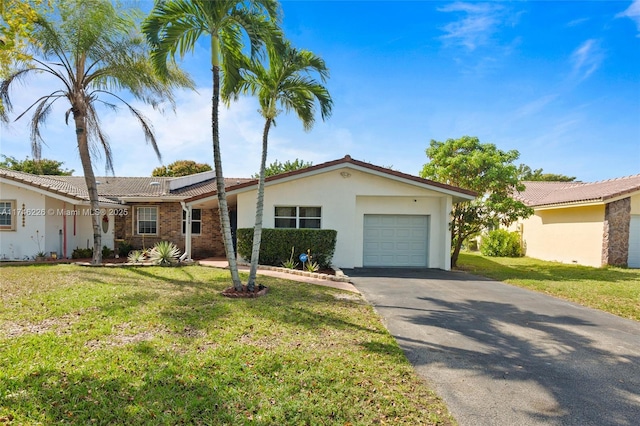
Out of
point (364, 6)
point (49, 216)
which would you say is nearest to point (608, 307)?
point (364, 6)

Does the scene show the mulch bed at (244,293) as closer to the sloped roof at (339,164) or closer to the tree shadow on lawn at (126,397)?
the tree shadow on lawn at (126,397)

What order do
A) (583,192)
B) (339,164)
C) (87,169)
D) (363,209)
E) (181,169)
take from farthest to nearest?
(181,169) < (583,192) < (363,209) < (339,164) < (87,169)

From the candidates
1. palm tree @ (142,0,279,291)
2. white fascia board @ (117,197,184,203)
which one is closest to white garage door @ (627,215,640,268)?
palm tree @ (142,0,279,291)

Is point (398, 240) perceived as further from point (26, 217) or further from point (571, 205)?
point (26, 217)

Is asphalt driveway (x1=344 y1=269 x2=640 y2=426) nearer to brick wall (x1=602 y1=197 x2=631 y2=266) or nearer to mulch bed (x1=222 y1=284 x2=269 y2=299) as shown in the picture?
mulch bed (x1=222 y1=284 x2=269 y2=299)

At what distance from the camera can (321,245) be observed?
42.0ft

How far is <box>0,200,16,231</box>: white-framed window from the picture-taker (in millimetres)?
13898

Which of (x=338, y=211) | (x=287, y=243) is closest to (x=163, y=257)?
(x=287, y=243)

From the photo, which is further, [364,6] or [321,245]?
[321,245]

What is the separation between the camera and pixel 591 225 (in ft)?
52.7

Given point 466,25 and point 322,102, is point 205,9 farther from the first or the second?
point 466,25

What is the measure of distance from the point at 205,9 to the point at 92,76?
8.12 meters

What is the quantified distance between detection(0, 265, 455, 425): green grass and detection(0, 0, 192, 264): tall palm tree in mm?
7484

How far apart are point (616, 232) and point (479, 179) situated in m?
7.13
